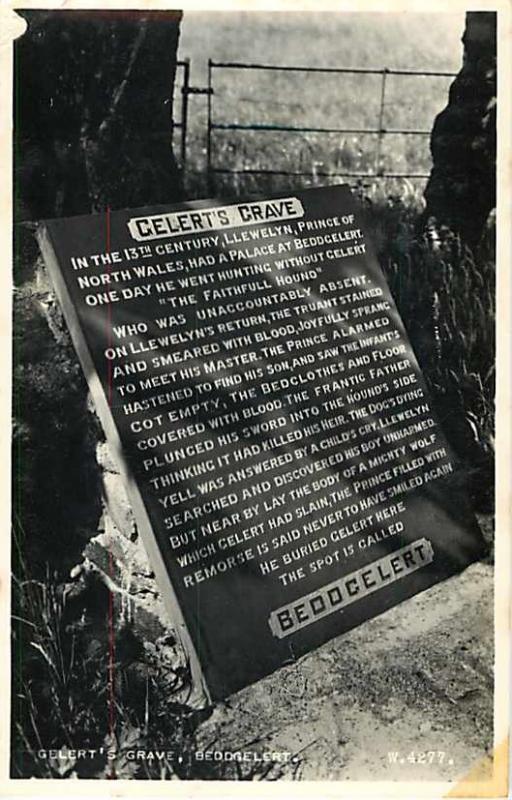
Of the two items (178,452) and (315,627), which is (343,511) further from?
(178,452)

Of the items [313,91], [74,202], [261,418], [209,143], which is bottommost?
[261,418]

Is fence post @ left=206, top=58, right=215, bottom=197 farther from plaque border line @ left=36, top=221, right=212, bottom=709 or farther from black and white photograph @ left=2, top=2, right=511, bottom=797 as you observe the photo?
plaque border line @ left=36, top=221, right=212, bottom=709

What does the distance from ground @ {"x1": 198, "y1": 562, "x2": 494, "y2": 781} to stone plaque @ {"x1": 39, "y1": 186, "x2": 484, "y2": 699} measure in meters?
0.06

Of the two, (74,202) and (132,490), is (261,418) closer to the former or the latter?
(132,490)

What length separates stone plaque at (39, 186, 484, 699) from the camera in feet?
7.86

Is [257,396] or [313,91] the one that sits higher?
[313,91]

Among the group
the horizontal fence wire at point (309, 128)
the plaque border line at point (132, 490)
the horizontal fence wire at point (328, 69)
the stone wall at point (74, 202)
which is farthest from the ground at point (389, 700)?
the horizontal fence wire at point (328, 69)

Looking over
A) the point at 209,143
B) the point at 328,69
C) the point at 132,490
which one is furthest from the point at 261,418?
the point at 328,69

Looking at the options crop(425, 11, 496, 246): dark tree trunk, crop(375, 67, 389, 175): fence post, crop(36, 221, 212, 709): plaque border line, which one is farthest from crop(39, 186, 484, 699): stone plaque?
crop(425, 11, 496, 246): dark tree trunk

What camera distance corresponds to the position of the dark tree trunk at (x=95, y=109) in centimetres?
248

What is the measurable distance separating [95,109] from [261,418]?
91 centimetres

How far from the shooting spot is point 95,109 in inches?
98.0

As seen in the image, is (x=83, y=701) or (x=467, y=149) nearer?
(x=83, y=701)

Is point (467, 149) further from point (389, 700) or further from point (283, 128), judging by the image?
point (389, 700)
